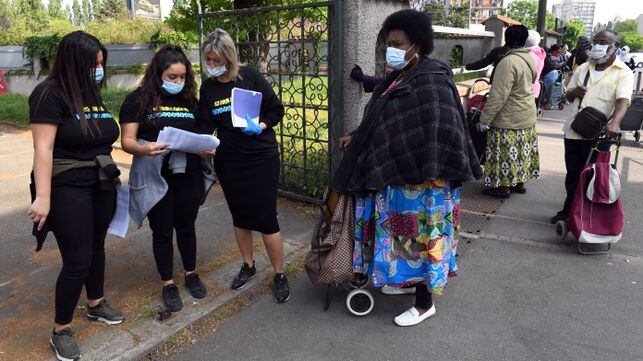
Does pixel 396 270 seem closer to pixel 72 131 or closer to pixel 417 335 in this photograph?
pixel 417 335

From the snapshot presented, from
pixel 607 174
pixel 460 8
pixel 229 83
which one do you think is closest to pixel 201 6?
pixel 229 83

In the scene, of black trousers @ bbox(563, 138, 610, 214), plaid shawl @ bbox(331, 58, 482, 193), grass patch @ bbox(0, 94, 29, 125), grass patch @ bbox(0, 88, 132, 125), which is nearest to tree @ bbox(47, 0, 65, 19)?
grass patch @ bbox(0, 88, 132, 125)

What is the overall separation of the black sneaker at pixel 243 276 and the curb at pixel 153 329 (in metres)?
0.03

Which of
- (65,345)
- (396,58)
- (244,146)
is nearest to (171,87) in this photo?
(244,146)

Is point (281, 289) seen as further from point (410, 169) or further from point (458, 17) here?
point (458, 17)

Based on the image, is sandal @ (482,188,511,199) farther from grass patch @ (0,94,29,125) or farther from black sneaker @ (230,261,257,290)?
grass patch @ (0,94,29,125)

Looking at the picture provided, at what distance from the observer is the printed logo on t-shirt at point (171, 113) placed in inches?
112

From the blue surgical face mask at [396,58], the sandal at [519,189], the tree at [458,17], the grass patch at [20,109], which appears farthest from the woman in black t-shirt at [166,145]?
the tree at [458,17]

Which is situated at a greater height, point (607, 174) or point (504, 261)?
point (607, 174)

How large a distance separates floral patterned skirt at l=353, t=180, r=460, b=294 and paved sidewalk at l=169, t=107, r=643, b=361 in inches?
13.7

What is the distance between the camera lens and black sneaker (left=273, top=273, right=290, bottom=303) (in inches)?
131

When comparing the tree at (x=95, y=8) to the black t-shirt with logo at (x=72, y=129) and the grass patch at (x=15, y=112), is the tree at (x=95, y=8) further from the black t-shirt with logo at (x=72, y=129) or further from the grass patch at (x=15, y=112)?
the black t-shirt with logo at (x=72, y=129)

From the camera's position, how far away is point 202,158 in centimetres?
315

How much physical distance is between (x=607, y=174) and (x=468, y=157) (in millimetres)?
1798
